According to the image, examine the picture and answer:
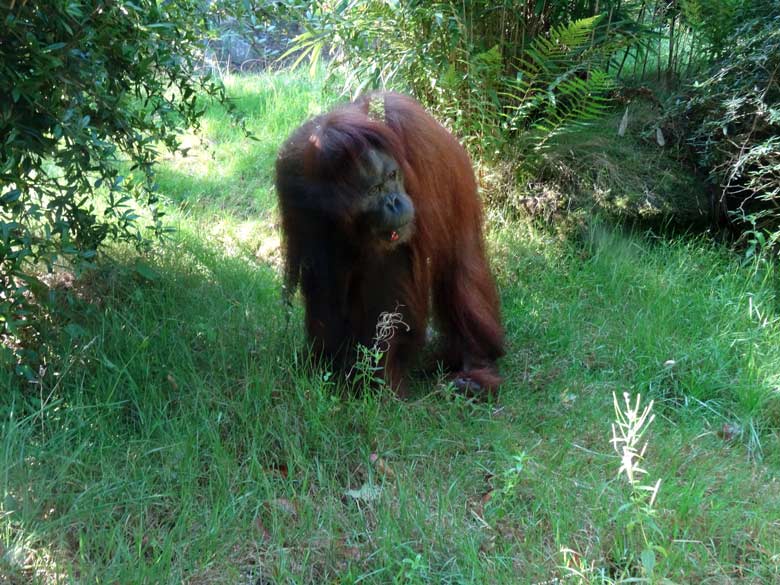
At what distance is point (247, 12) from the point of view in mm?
2812

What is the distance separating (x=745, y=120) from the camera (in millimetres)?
3633

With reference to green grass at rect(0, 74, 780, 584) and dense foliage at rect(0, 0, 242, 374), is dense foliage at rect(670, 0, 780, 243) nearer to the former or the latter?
green grass at rect(0, 74, 780, 584)

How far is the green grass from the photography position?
1.94 metres

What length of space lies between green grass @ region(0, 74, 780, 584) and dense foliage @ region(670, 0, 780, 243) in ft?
1.08

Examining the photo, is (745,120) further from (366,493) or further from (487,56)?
(366,493)

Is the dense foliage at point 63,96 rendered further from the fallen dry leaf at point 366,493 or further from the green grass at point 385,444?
the fallen dry leaf at point 366,493

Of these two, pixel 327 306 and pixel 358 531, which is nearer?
pixel 358 531

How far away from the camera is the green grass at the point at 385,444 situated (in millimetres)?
1937

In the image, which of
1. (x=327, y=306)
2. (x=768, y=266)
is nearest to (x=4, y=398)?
(x=327, y=306)

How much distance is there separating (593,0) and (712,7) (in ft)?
1.85

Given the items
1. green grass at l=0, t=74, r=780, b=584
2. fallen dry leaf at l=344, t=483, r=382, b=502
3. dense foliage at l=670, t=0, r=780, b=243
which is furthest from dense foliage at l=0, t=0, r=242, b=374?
dense foliage at l=670, t=0, r=780, b=243

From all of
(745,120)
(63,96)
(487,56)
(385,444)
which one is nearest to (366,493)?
(385,444)

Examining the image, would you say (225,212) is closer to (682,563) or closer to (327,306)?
(327,306)

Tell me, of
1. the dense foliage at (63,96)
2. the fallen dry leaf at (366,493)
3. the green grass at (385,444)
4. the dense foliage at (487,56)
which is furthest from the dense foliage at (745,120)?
the dense foliage at (63,96)
